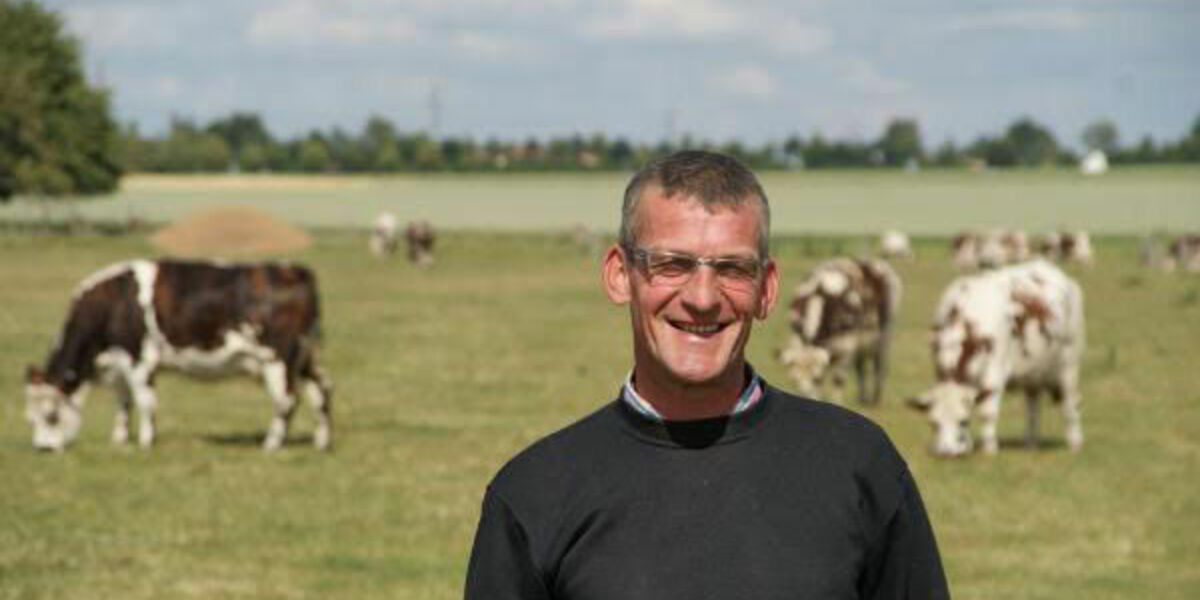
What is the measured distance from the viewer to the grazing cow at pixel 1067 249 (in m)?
68.5

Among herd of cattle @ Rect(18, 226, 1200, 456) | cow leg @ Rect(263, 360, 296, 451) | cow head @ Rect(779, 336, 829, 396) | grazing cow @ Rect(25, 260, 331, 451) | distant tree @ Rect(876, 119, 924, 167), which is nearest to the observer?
herd of cattle @ Rect(18, 226, 1200, 456)

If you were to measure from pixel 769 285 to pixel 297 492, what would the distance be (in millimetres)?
13599

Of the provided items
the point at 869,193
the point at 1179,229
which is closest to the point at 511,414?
the point at 1179,229

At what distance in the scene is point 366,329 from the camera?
38062mm

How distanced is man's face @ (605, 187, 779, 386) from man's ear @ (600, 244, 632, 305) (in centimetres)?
8

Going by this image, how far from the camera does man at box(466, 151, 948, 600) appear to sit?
147 inches

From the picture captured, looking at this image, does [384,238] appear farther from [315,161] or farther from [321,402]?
[315,161]

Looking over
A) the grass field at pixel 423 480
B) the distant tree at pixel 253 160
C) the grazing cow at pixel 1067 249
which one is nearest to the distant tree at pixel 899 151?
the distant tree at pixel 253 160

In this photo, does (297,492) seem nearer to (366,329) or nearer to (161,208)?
(366,329)

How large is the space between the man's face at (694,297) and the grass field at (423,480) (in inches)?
358

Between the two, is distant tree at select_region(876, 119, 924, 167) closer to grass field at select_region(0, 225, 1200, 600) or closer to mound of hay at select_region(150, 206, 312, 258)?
mound of hay at select_region(150, 206, 312, 258)

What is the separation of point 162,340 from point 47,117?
82.3 meters

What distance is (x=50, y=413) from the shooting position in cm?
1967

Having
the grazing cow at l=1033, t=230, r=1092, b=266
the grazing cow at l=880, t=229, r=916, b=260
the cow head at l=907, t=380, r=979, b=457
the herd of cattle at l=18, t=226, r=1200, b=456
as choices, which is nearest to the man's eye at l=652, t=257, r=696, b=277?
the cow head at l=907, t=380, r=979, b=457
